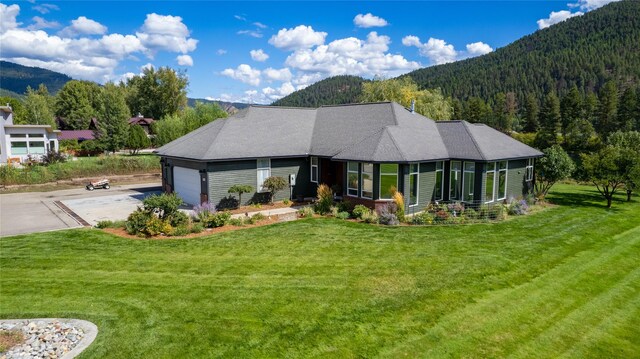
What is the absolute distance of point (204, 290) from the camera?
31.5ft

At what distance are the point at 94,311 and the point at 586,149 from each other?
5673 centimetres

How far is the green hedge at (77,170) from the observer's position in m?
28.1

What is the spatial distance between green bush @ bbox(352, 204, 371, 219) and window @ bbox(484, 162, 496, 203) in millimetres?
6062

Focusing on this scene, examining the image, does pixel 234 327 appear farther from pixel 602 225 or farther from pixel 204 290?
pixel 602 225

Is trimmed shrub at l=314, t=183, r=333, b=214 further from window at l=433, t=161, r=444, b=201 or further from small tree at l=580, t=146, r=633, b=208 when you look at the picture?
small tree at l=580, t=146, r=633, b=208

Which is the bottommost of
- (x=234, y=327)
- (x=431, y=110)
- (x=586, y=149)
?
(x=234, y=327)

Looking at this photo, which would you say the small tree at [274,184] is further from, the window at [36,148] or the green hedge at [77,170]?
the window at [36,148]

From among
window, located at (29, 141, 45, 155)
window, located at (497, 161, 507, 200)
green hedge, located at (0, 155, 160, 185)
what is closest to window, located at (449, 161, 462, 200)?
window, located at (497, 161, 507, 200)

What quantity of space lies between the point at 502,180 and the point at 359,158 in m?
7.61

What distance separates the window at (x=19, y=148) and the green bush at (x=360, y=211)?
36977 millimetres

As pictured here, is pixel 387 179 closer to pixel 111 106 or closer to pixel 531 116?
pixel 111 106

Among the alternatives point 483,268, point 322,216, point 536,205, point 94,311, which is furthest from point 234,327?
point 536,205

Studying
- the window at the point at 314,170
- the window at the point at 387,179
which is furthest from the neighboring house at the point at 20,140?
the window at the point at 387,179

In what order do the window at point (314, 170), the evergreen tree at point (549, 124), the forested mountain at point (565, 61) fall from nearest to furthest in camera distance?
the window at point (314, 170), the evergreen tree at point (549, 124), the forested mountain at point (565, 61)
